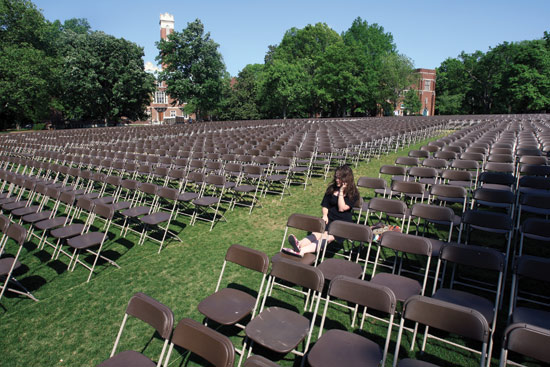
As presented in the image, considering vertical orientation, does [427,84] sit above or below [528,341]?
above

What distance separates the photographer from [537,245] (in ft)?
16.6

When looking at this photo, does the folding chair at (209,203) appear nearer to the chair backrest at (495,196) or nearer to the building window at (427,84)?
the chair backrest at (495,196)

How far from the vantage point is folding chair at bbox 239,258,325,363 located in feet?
8.33

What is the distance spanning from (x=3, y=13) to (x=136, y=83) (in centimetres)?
1578

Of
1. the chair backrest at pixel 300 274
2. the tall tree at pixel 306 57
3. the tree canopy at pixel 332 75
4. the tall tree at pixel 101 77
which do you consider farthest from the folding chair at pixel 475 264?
the tall tree at pixel 306 57

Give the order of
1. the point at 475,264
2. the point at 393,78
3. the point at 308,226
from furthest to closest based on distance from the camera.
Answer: the point at 393,78 → the point at 308,226 → the point at 475,264

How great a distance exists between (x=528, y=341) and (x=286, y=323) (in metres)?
1.68

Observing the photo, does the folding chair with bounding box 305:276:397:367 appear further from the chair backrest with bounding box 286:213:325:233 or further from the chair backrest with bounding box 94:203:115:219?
the chair backrest with bounding box 94:203:115:219

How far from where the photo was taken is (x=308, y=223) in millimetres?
4078

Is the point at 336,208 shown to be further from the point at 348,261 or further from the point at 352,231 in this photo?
the point at 348,261

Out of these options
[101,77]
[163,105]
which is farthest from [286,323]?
[163,105]

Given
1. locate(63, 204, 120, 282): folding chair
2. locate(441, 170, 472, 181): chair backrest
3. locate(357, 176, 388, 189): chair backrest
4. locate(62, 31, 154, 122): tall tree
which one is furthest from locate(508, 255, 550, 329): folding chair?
locate(62, 31, 154, 122): tall tree

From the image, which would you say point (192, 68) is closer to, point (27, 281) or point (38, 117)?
point (38, 117)

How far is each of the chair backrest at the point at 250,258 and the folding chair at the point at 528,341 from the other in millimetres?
1856
